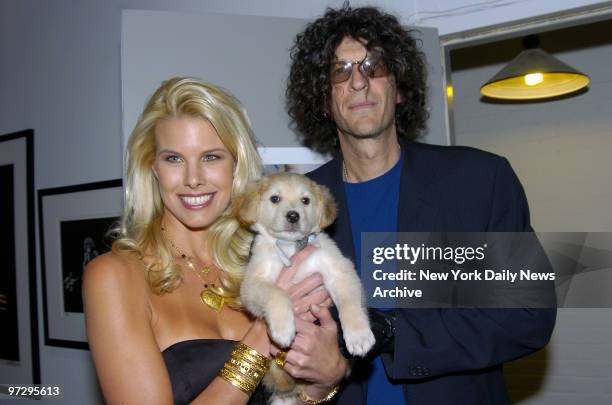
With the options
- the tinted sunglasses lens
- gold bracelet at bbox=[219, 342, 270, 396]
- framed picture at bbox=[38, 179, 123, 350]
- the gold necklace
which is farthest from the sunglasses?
framed picture at bbox=[38, 179, 123, 350]

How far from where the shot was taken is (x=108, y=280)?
1.94 metres

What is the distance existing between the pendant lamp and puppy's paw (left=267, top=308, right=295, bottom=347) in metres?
3.41

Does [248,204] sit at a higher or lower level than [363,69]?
lower

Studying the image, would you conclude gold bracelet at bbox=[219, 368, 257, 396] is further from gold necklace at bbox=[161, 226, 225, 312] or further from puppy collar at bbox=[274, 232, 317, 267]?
puppy collar at bbox=[274, 232, 317, 267]

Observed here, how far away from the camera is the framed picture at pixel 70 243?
415cm

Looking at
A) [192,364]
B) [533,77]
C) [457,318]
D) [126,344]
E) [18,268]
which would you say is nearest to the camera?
[126,344]

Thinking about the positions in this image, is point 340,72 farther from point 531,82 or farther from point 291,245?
point 531,82

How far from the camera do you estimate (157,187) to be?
234cm

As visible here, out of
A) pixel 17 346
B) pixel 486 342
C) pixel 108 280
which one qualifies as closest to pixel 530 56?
pixel 486 342

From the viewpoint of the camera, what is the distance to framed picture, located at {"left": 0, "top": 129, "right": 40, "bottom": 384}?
4555 millimetres

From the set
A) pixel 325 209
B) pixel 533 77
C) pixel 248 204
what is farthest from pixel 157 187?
pixel 533 77

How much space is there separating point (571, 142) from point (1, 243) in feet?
18.8

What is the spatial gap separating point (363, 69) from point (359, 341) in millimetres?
1235

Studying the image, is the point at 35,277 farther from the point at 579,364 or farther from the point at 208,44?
the point at 579,364
